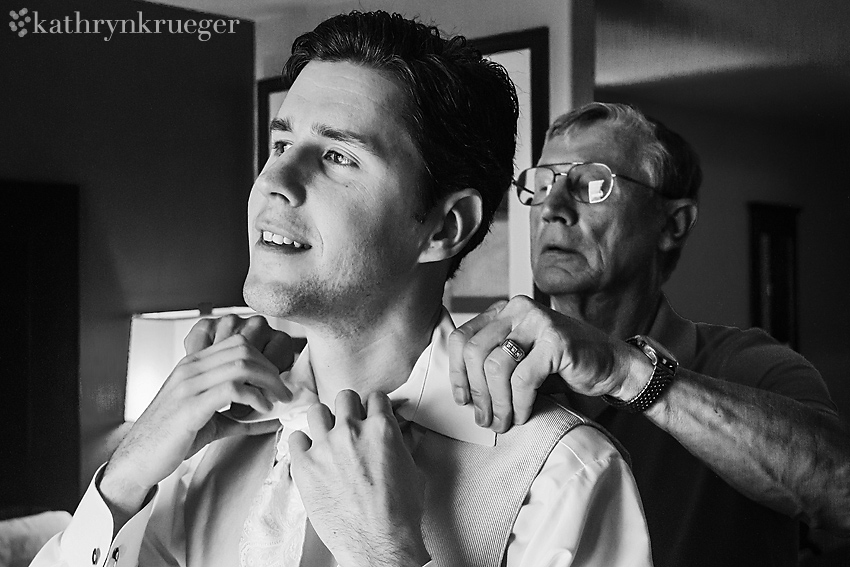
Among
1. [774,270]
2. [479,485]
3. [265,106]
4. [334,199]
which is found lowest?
[479,485]

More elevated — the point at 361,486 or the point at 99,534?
the point at 361,486

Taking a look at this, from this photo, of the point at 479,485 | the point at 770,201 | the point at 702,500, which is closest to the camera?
the point at 479,485

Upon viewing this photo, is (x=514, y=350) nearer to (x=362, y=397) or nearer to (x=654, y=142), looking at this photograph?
(x=362, y=397)

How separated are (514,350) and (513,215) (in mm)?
615

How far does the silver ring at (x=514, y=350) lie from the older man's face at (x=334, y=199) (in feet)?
0.73

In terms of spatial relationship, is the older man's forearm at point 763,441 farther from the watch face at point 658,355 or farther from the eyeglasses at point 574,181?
the eyeglasses at point 574,181

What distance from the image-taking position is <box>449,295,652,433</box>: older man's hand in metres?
1.13

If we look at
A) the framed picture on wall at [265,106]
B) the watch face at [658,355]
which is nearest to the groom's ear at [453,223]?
the watch face at [658,355]

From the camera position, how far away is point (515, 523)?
3.77ft

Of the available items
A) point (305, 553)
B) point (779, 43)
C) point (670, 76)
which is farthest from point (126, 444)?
point (779, 43)

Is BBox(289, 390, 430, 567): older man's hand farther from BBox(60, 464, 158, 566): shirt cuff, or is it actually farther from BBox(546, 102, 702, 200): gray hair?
BBox(546, 102, 702, 200): gray hair

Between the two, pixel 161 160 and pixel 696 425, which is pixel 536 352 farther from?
pixel 161 160

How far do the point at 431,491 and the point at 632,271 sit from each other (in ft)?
2.12

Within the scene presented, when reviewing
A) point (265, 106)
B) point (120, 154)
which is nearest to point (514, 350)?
point (265, 106)
